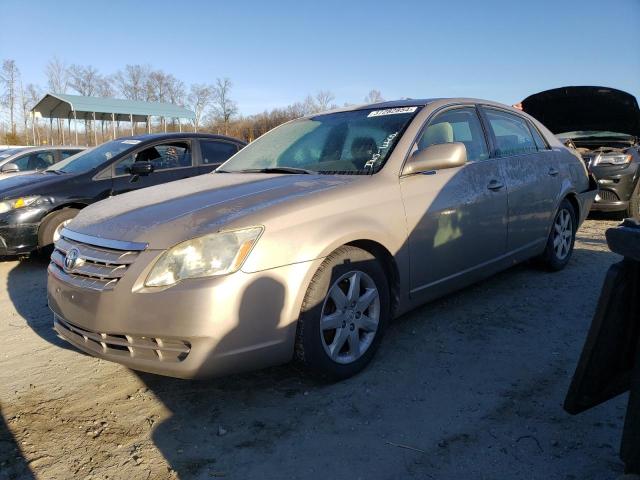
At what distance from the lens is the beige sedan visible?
2393 millimetres

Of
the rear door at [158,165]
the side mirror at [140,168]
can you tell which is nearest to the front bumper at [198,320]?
the side mirror at [140,168]

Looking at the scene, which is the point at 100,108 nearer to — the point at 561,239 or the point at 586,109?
the point at 586,109

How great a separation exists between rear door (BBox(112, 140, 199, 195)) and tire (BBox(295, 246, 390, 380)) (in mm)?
4138

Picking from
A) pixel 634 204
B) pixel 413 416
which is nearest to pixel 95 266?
pixel 413 416

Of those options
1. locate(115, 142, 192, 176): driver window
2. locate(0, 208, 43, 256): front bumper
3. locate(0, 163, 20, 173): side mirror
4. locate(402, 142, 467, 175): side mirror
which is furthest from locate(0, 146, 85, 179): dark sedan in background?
locate(402, 142, 467, 175): side mirror

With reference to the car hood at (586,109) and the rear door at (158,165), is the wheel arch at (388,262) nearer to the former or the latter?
the rear door at (158,165)

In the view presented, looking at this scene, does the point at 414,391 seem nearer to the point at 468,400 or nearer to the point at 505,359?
the point at 468,400

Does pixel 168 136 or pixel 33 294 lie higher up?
pixel 168 136

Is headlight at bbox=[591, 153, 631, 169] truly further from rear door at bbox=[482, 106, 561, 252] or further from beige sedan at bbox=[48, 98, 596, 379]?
beige sedan at bbox=[48, 98, 596, 379]

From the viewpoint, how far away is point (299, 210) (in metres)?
2.65

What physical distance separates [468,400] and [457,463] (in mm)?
552

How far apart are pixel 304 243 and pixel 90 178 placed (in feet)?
14.4

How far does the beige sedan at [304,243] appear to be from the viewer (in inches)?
94.2

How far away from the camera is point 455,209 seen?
3453 millimetres
